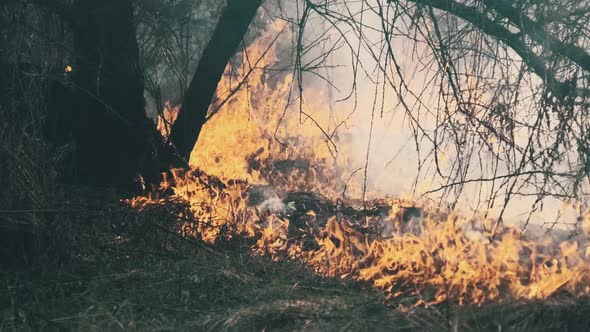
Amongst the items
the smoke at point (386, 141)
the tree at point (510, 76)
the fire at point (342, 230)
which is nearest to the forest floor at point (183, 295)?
the fire at point (342, 230)

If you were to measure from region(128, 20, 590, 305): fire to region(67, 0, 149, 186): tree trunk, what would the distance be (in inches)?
18.7

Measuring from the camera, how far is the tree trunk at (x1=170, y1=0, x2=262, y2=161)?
699cm

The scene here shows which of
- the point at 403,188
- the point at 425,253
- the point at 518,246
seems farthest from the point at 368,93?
the point at 425,253

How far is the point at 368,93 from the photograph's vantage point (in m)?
13.7

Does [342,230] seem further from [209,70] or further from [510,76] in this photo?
[209,70]

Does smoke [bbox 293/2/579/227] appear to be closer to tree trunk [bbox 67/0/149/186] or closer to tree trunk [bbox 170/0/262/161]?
tree trunk [bbox 170/0/262/161]

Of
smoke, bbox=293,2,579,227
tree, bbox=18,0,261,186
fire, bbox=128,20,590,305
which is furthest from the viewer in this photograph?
smoke, bbox=293,2,579,227

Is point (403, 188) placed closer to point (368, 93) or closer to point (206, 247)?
point (368, 93)

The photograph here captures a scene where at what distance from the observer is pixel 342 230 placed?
6.34 metres

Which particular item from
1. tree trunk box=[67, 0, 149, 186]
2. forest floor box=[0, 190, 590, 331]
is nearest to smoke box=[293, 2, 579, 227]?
tree trunk box=[67, 0, 149, 186]

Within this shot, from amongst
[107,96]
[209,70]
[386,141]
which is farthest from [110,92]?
[386,141]

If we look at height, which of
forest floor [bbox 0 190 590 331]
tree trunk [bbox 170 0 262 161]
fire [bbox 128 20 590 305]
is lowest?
forest floor [bbox 0 190 590 331]

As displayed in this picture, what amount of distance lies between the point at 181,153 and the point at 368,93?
6990mm

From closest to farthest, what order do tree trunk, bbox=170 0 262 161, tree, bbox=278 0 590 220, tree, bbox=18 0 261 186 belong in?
tree, bbox=278 0 590 220 → tree, bbox=18 0 261 186 → tree trunk, bbox=170 0 262 161
